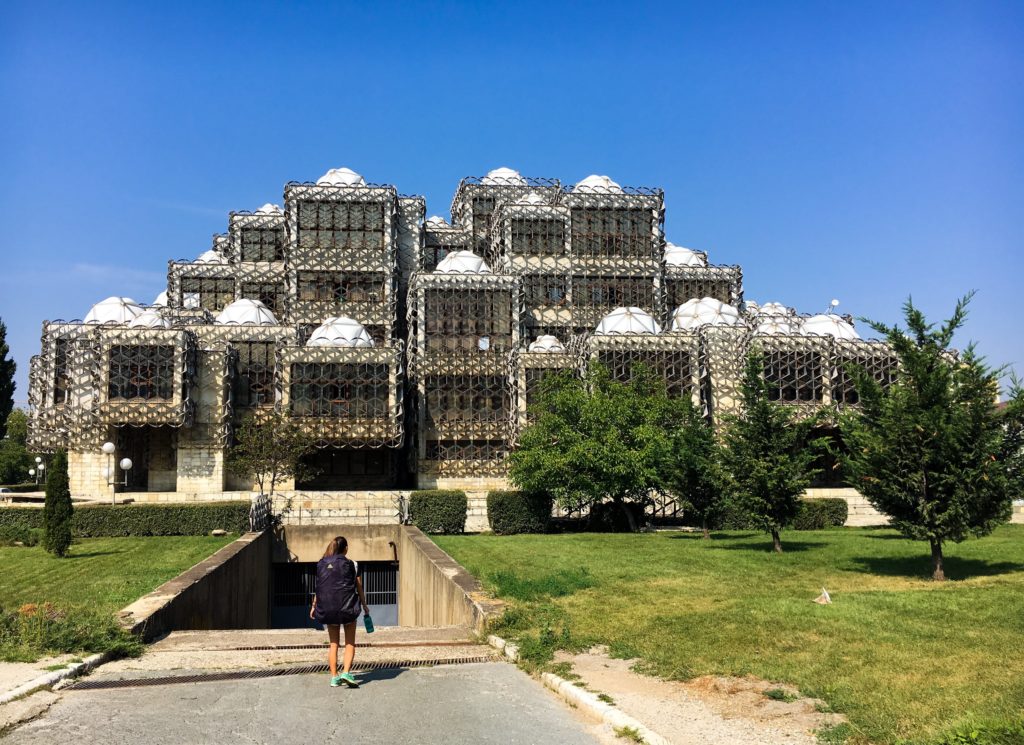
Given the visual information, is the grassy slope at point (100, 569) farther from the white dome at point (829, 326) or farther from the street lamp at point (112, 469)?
the white dome at point (829, 326)

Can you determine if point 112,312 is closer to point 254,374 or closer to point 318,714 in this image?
point 254,374

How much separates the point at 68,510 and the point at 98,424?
980 inches

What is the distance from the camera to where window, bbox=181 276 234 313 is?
2494 inches

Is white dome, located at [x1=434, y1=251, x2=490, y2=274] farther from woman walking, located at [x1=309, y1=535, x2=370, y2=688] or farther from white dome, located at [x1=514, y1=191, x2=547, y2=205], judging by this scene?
woman walking, located at [x1=309, y1=535, x2=370, y2=688]

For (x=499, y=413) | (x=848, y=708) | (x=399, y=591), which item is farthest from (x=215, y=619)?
(x=499, y=413)

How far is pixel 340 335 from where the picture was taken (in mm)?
51500

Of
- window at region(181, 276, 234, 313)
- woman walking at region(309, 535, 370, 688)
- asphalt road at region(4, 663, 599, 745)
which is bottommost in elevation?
asphalt road at region(4, 663, 599, 745)

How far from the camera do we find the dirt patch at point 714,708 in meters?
8.02

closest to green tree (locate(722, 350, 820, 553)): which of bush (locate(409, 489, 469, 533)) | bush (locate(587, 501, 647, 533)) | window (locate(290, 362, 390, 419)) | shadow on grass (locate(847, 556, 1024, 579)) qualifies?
shadow on grass (locate(847, 556, 1024, 579))

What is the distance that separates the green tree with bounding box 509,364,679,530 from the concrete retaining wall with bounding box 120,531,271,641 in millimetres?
10719

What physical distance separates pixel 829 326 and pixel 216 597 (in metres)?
46.5

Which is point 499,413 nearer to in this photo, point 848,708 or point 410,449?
point 410,449

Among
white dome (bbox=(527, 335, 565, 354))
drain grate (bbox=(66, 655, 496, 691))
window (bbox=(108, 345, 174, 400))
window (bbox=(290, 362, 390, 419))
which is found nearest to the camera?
drain grate (bbox=(66, 655, 496, 691))

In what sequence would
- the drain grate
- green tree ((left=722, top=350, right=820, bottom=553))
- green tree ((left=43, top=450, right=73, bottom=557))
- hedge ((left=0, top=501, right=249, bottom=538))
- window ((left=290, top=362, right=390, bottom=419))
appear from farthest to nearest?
1. window ((left=290, top=362, right=390, bottom=419))
2. hedge ((left=0, top=501, right=249, bottom=538))
3. green tree ((left=43, top=450, right=73, bottom=557))
4. green tree ((left=722, top=350, right=820, bottom=553))
5. the drain grate
